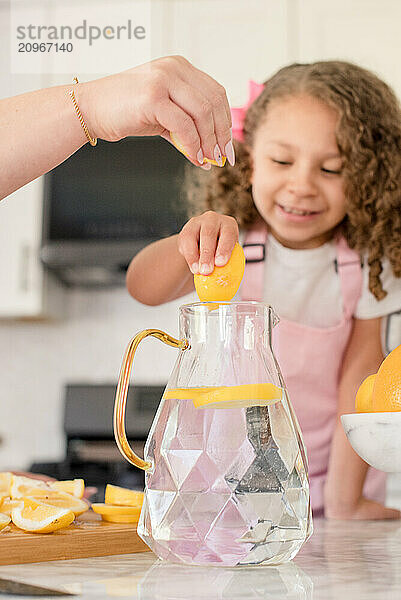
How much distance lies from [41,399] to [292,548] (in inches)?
73.2

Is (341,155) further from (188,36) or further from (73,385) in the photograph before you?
(73,385)

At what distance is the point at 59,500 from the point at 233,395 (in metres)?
0.21

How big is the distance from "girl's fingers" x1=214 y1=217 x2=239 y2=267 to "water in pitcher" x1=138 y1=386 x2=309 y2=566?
127mm

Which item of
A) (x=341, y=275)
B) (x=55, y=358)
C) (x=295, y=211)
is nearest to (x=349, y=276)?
(x=341, y=275)

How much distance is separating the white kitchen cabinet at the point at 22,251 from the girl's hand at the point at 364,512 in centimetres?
130

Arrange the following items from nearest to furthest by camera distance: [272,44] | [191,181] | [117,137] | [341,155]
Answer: [117,137], [341,155], [191,181], [272,44]

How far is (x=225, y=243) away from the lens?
21.8 inches

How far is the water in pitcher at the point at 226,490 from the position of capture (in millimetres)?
427

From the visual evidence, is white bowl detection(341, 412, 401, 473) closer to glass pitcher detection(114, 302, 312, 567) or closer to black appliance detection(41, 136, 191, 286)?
glass pitcher detection(114, 302, 312, 567)

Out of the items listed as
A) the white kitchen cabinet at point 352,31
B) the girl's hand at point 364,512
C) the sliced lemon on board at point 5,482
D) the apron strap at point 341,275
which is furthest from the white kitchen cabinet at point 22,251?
the sliced lemon on board at point 5,482

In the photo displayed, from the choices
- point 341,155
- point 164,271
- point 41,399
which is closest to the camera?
point 164,271

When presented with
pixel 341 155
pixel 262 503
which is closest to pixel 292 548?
pixel 262 503

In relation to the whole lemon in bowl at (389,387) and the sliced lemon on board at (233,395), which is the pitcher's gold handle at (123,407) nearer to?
the sliced lemon on board at (233,395)

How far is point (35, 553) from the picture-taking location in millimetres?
474
